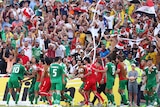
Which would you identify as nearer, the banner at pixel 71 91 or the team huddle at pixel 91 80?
the team huddle at pixel 91 80

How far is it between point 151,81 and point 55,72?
369 cm

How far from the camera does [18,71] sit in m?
18.8

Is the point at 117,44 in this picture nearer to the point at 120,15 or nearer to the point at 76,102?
the point at 120,15

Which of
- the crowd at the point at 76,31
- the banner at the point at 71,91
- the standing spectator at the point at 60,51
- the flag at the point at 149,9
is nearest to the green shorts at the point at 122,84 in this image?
the banner at the point at 71,91

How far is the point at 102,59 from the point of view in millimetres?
20578

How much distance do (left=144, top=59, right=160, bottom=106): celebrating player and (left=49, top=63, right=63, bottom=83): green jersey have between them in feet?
10.9

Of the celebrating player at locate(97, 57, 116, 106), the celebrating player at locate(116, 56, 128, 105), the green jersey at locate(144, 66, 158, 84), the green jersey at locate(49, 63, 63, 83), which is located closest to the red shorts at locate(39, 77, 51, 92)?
the green jersey at locate(49, 63, 63, 83)

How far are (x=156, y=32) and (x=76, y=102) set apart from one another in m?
4.49

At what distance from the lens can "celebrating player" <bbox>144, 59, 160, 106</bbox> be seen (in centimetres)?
1892

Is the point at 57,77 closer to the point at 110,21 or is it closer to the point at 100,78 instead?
the point at 100,78

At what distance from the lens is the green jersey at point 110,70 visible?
18.8 meters

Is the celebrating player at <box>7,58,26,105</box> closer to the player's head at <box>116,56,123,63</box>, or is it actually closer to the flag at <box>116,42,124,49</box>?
the player's head at <box>116,56,123,63</box>

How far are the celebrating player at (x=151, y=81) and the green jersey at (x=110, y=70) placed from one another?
115 cm

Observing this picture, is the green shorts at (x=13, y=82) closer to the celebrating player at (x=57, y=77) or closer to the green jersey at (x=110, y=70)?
the celebrating player at (x=57, y=77)
